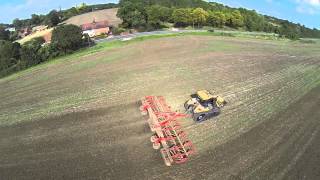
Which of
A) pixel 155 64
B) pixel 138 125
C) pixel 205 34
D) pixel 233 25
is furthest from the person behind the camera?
pixel 233 25

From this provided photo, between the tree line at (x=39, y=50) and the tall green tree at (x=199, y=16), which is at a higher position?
the tall green tree at (x=199, y=16)

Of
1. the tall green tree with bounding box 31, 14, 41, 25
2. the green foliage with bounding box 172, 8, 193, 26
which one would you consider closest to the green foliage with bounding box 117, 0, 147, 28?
the green foliage with bounding box 172, 8, 193, 26

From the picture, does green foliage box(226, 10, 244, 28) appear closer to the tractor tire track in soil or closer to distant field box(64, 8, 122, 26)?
distant field box(64, 8, 122, 26)

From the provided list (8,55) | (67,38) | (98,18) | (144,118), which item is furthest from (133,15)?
(144,118)

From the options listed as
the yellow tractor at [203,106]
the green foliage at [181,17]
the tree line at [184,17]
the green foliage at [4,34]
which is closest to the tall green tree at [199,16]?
the tree line at [184,17]

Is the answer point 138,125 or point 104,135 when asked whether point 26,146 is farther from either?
point 138,125

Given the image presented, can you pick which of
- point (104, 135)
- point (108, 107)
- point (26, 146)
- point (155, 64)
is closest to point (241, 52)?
point (155, 64)

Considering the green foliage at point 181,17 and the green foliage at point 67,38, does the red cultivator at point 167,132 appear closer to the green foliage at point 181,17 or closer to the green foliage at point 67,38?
the green foliage at point 67,38
